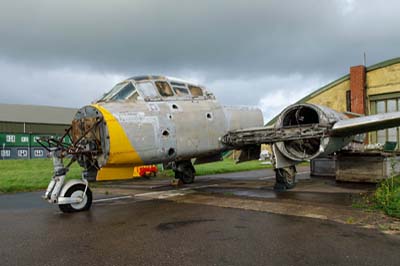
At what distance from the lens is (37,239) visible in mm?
5672

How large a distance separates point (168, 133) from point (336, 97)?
1911cm

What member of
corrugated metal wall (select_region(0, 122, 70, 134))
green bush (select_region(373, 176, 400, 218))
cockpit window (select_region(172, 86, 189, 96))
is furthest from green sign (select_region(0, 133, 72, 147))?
green bush (select_region(373, 176, 400, 218))

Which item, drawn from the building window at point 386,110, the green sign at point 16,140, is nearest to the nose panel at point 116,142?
the building window at point 386,110

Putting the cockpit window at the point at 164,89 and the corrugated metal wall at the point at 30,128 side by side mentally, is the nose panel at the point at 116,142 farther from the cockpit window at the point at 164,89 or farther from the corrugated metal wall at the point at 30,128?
the corrugated metal wall at the point at 30,128

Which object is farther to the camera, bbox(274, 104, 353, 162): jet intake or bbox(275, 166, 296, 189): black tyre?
bbox(275, 166, 296, 189): black tyre

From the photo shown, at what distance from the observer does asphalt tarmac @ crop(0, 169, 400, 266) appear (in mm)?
4508

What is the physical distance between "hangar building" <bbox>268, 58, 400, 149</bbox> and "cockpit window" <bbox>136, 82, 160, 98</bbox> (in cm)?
1560

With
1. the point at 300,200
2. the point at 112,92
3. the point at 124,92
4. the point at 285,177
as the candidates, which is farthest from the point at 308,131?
the point at 112,92

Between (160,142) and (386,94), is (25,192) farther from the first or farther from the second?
(386,94)

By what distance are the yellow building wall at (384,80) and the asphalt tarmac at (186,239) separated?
1829 cm

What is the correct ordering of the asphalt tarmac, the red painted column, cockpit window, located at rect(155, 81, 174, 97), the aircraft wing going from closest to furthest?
the asphalt tarmac → the aircraft wing → cockpit window, located at rect(155, 81, 174, 97) → the red painted column

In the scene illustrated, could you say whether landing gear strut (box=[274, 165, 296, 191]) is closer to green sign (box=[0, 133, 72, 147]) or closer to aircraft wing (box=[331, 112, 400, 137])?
aircraft wing (box=[331, 112, 400, 137])

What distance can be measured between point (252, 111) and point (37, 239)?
907 centimetres

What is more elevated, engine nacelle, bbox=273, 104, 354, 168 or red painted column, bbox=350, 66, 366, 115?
red painted column, bbox=350, 66, 366, 115
